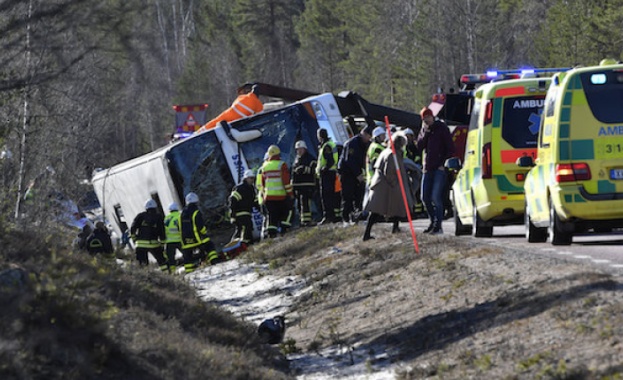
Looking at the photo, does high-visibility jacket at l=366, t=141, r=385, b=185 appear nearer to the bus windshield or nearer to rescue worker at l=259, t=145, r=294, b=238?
rescue worker at l=259, t=145, r=294, b=238

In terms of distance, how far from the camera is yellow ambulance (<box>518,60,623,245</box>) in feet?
48.0

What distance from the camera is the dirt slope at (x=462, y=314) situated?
9047mm

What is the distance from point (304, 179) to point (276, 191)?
33.6 inches

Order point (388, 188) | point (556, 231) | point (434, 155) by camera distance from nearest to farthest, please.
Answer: point (556, 231)
point (388, 188)
point (434, 155)

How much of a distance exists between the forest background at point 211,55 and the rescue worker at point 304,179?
3.00 meters

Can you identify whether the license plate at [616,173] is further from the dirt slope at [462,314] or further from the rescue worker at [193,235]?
the rescue worker at [193,235]

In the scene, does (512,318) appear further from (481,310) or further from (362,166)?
(362,166)

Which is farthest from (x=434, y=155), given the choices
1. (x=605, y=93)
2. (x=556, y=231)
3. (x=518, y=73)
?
(x=518, y=73)

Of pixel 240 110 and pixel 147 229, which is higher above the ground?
pixel 240 110

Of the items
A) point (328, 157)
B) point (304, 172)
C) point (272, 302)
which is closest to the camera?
point (272, 302)

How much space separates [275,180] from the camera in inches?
1002

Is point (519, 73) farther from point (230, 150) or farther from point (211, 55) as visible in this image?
point (211, 55)

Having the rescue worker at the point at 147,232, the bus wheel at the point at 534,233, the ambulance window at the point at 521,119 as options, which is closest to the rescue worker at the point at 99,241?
the rescue worker at the point at 147,232

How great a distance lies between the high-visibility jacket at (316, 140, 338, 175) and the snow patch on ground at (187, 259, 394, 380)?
2.41 m
